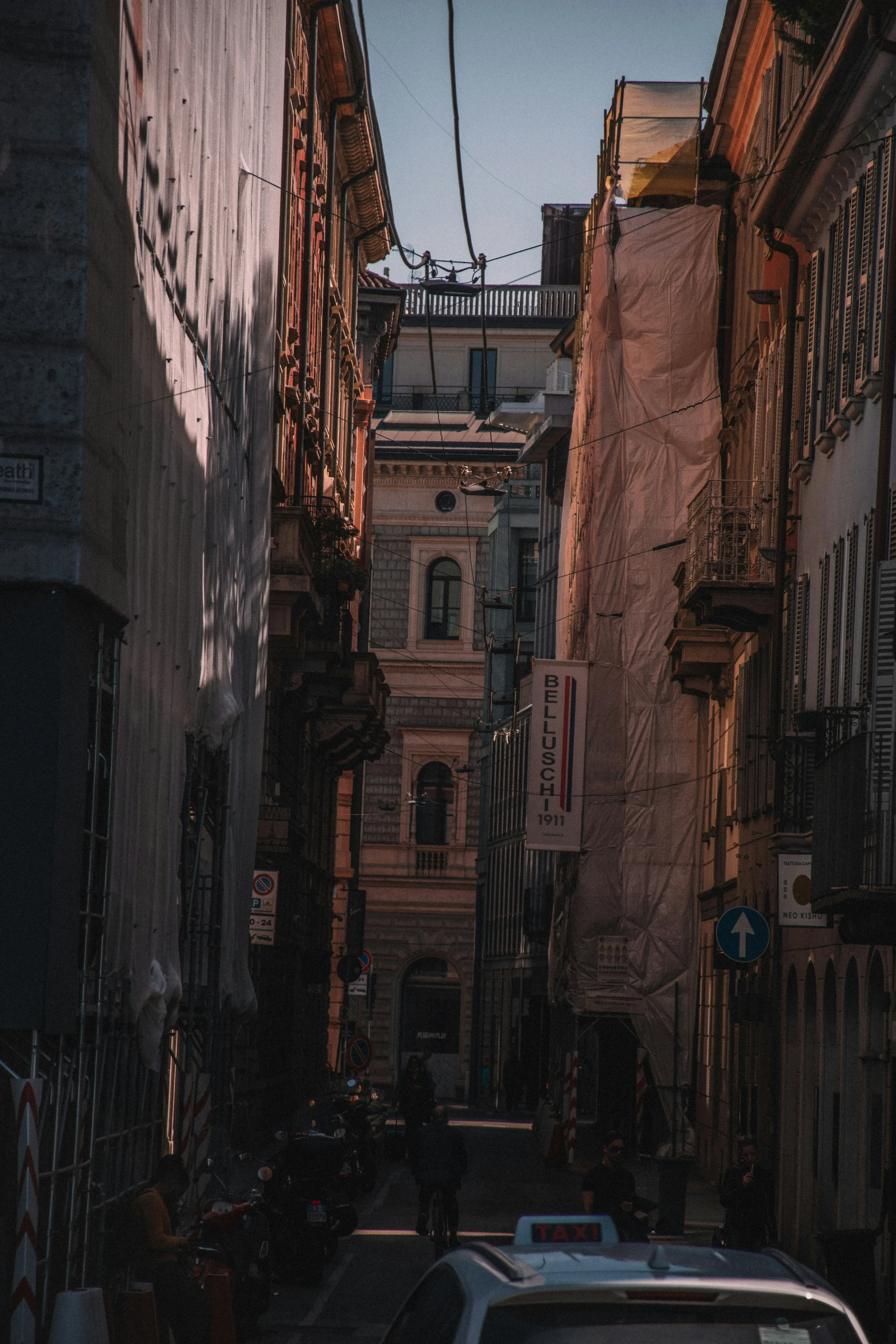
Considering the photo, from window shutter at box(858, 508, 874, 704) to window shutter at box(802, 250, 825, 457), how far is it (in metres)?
3.96

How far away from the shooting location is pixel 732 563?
2802 cm

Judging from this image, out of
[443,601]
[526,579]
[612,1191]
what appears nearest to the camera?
[612,1191]

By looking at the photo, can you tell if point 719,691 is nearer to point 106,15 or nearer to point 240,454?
point 240,454

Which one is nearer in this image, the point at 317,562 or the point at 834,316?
the point at 834,316

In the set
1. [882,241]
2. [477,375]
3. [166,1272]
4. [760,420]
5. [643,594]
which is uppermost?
[477,375]

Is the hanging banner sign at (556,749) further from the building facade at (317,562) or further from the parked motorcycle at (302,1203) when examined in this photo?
the parked motorcycle at (302,1203)

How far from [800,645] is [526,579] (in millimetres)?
46460

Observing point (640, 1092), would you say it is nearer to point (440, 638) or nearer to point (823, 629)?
point (823, 629)

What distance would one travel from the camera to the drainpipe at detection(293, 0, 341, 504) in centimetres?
3562

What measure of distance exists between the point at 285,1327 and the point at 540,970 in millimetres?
43896

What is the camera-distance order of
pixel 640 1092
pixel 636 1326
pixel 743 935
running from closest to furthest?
pixel 636 1326
pixel 743 935
pixel 640 1092

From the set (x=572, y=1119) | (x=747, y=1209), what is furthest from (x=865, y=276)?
(x=572, y=1119)

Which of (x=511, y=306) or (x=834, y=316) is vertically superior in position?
(x=511, y=306)

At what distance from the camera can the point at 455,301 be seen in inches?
3059
